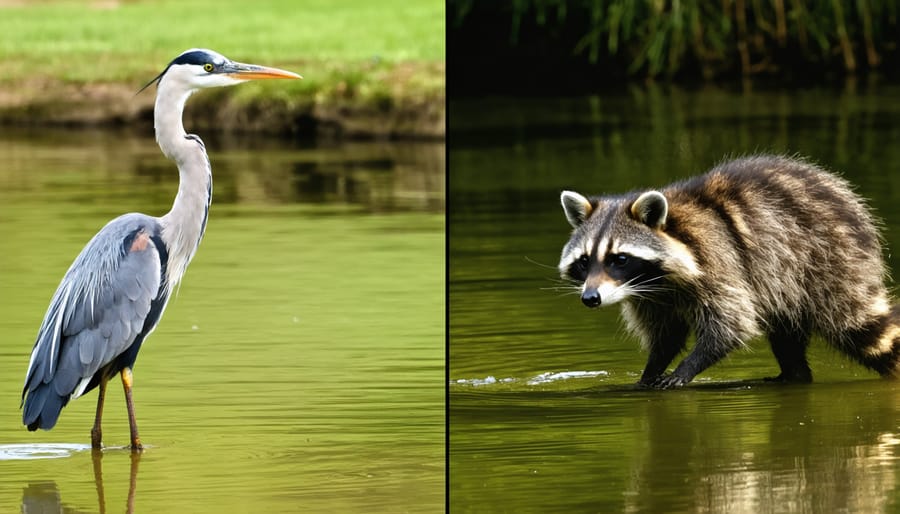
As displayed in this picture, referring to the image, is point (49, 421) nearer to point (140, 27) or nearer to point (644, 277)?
point (644, 277)

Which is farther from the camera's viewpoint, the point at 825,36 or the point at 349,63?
the point at 825,36

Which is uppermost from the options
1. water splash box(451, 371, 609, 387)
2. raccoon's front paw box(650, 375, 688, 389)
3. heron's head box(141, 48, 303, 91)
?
heron's head box(141, 48, 303, 91)

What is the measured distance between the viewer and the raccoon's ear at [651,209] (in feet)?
25.2

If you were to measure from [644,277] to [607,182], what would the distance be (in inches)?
241

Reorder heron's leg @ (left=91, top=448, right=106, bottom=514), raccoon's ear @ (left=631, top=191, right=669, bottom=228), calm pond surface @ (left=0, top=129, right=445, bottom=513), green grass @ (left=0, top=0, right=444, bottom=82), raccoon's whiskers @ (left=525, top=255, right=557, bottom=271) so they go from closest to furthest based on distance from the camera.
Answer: heron's leg @ (left=91, top=448, right=106, bottom=514) → calm pond surface @ (left=0, top=129, right=445, bottom=513) → raccoon's ear @ (left=631, top=191, right=669, bottom=228) → raccoon's whiskers @ (left=525, top=255, right=557, bottom=271) → green grass @ (left=0, top=0, right=444, bottom=82)

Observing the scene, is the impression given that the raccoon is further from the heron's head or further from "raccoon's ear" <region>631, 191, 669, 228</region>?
the heron's head

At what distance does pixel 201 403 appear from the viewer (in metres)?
8.01

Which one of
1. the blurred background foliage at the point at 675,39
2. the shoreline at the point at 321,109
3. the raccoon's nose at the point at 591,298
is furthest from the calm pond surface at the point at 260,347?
the blurred background foliage at the point at 675,39

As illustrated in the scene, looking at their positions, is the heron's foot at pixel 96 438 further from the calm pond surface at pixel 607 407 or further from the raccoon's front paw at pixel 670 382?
the raccoon's front paw at pixel 670 382

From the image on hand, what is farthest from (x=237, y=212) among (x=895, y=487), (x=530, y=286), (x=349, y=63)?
(x=895, y=487)

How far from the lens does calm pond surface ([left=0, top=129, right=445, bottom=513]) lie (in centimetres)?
669

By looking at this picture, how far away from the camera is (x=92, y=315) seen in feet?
24.3

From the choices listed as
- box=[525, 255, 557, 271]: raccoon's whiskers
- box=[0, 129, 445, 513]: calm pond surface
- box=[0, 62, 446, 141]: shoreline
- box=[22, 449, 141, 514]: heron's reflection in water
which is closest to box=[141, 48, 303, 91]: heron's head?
box=[0, 129, 445, 513]: calm pond surface

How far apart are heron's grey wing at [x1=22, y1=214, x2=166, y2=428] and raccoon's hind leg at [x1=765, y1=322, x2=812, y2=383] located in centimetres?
257
